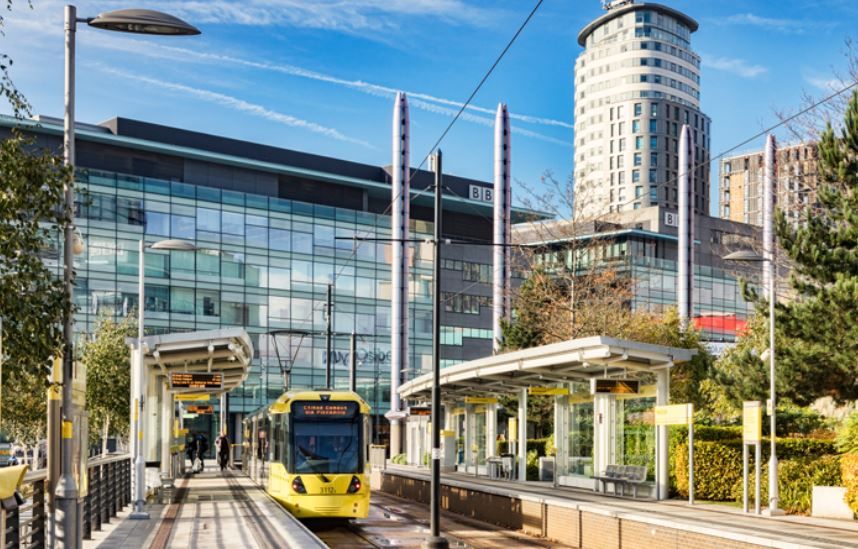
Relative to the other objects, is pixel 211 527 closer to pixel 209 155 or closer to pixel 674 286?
pixel 209 155

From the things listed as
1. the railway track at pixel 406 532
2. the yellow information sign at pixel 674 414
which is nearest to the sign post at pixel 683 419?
the yellow information sign at pixel 674 414

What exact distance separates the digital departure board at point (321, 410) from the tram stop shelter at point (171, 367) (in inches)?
113

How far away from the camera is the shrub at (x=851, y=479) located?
942 inches

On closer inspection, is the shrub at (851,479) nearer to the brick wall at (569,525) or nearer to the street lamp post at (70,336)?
the brick wall at (569,525)

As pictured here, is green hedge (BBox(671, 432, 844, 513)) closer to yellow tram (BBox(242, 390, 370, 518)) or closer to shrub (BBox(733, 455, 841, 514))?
shrub (BBox(733, 455, 841, 514))

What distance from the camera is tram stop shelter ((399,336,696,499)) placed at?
27.5m

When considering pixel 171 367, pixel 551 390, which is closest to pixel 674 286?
pixel 551 390

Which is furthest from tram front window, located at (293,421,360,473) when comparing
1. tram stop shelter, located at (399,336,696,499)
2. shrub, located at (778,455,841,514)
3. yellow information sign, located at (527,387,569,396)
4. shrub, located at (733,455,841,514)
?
shrub, located at (778,455,841,514)

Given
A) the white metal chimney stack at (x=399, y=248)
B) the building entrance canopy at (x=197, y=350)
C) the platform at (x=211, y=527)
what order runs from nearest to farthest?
the platform at (x=211, y=527), the building entrance canopy at (x=197, y=350), the white metal chimney stack at (x=399, y=248)

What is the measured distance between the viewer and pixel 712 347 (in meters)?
66.0

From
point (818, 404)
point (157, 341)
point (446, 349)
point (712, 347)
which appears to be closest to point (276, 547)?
point (157, 341)

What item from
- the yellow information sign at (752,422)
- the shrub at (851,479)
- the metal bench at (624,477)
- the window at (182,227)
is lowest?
the metal bench at (624,477)

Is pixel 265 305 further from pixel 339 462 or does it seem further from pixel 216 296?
pixel 339 462

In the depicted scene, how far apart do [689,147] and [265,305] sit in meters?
36.4
